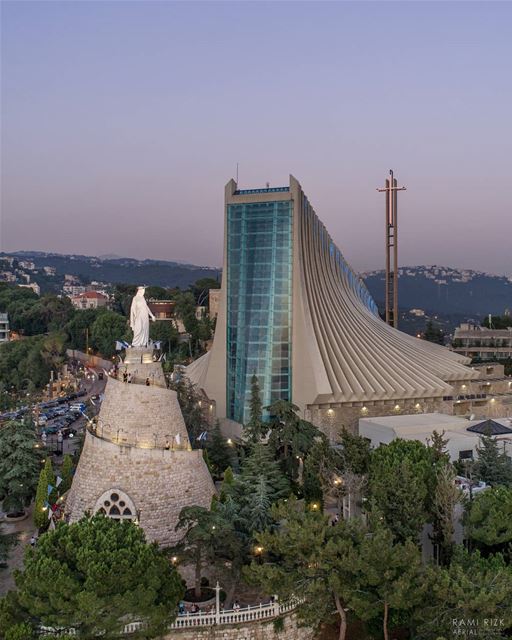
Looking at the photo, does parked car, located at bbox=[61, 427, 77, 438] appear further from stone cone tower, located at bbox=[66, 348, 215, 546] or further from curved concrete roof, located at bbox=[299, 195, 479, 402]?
stone cone tower, located at bbox=[66, 348, 215, 546]

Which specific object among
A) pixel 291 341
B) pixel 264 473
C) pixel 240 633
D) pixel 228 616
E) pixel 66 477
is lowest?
pixel 240 633

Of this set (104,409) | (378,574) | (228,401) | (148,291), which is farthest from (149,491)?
(148,291)

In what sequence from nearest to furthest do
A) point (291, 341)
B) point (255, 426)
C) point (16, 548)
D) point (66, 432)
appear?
point (16, 548) → point (255, 426) → point (291, 341) → point (66, 432)

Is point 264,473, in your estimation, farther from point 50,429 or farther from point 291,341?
point 50,429

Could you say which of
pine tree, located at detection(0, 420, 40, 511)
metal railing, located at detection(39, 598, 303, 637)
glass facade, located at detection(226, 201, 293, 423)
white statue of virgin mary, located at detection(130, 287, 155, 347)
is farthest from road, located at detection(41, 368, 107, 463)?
metal railing, located at detection(39, 598, 303, 637)

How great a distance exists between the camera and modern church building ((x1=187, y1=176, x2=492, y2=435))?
38.6 metres

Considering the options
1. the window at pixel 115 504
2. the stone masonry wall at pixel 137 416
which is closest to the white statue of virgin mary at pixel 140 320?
the stone masonry wall at pixel 137 416

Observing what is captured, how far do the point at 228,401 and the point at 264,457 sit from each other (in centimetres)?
1770

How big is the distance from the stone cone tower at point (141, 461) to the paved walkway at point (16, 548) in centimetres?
314

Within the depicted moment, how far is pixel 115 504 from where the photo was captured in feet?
67.8

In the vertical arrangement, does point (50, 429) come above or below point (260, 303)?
below

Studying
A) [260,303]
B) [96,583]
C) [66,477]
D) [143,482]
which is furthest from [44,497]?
A: [260,303]

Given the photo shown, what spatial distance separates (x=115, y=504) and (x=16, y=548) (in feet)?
22.3

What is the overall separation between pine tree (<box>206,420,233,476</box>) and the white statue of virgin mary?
12.0m
